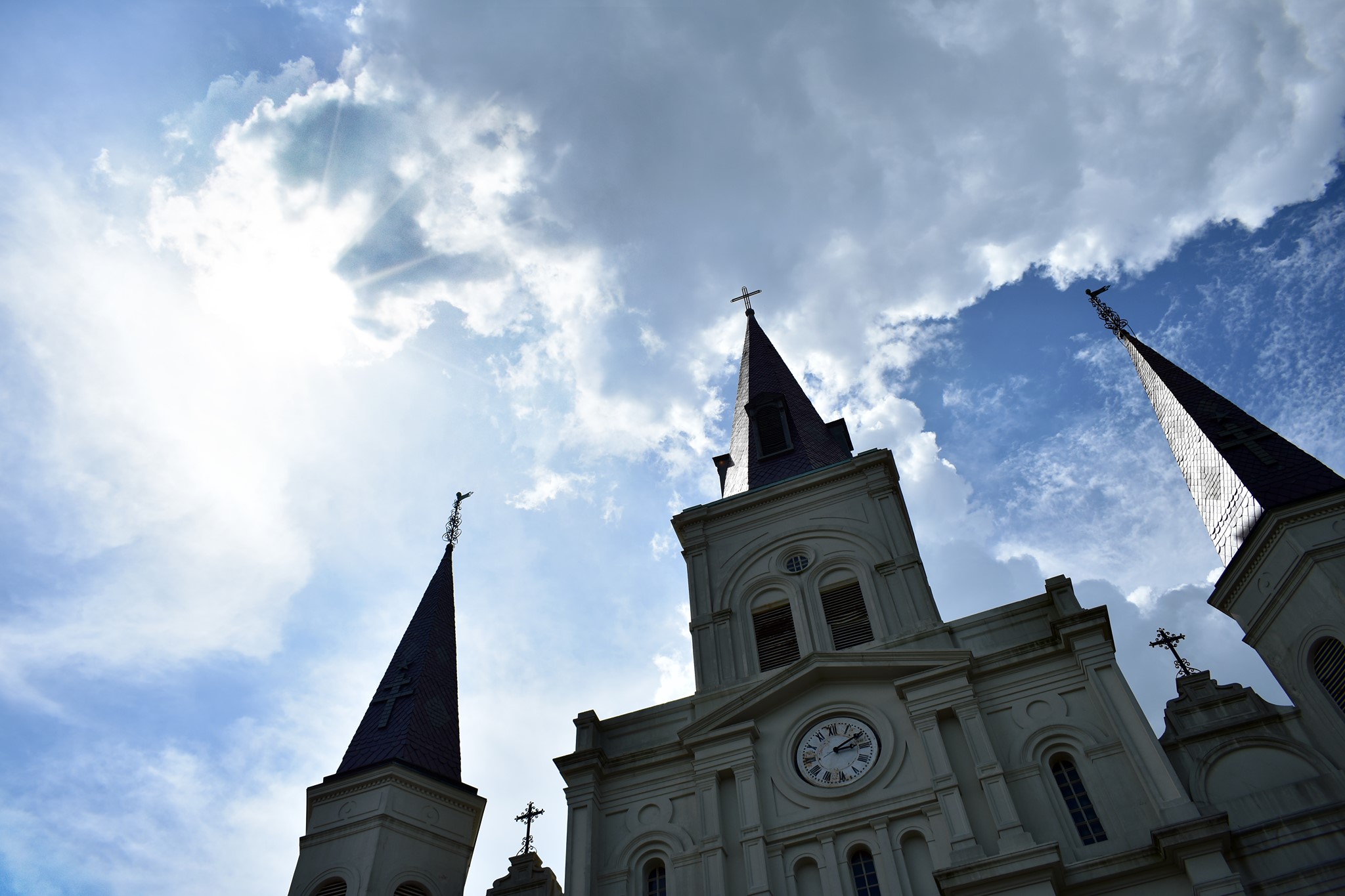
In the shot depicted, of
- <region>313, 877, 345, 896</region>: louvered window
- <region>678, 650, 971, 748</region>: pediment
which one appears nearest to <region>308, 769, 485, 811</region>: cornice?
<region>313, 877, 345, 896</region>: louvered window

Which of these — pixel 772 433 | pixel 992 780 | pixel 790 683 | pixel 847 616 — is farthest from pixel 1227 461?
pixel 772 433

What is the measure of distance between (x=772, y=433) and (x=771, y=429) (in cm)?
26

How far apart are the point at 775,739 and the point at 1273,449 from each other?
534 inches

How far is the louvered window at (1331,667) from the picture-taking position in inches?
693

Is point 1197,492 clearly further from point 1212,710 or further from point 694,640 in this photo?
point 694,640

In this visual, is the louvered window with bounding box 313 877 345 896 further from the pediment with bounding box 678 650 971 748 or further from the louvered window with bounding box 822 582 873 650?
the louvered window with bounding box 822 582 873 650

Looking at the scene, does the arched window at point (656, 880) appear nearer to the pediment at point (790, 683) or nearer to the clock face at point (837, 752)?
the pediment at point (790, 683)

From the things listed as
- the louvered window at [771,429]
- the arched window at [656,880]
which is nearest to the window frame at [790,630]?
the arched window at [656,880]

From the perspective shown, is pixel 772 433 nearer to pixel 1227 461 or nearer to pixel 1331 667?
pixel 1227 461

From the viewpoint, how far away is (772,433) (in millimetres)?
30641

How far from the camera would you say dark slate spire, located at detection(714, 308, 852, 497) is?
1128 inches

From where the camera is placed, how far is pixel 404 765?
22062mm

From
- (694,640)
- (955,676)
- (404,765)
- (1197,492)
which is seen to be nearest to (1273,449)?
(1197,492)

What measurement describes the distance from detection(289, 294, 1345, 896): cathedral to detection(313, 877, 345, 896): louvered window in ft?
0.20
